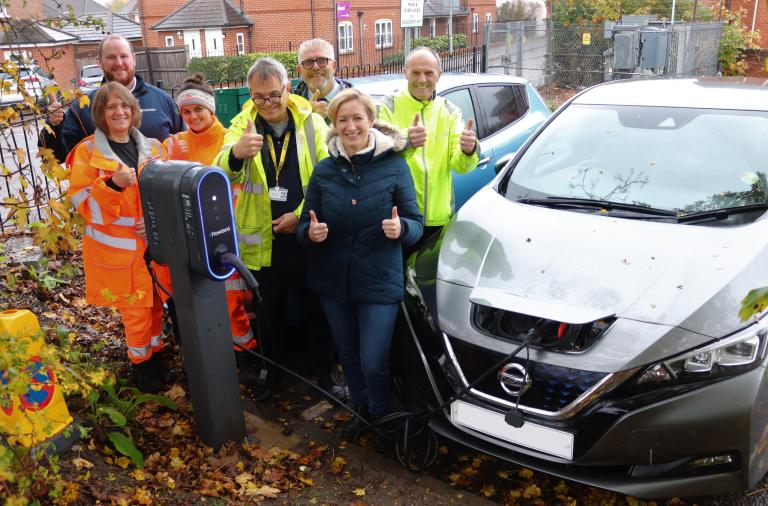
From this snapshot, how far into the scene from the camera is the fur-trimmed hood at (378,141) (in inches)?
126

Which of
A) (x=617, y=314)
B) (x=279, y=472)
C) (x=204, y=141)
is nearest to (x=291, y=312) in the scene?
(x=204, y=141)

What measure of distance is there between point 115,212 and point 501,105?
12.9 feet

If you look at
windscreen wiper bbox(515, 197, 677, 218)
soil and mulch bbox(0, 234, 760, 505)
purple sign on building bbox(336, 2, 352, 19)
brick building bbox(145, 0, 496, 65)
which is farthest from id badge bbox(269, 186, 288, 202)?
brick building bbox(145, 0, 496, 65)

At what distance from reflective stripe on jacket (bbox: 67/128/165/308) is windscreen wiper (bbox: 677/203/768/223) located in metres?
2.81

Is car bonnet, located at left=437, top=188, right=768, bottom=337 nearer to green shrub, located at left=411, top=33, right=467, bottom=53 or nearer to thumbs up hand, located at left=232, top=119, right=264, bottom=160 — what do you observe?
thumbs up hand, located at left=232, top=119, right=264, bottom=160

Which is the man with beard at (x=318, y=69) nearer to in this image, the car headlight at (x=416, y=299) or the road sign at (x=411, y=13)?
the car headlight at (x=416, y=299)

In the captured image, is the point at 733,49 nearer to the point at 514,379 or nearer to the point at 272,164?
the point at 272,164

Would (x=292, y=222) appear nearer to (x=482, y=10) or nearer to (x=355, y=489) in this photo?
(x=355, y=489)

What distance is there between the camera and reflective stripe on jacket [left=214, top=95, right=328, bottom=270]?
367cm

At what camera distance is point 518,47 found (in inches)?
621

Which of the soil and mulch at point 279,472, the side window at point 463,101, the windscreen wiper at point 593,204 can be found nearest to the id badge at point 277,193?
the soil and mulch at point 279,472

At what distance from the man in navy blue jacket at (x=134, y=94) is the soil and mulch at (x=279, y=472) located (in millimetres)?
Answer: 1690

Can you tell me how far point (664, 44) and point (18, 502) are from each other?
44.7 ft

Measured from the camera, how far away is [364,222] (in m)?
3.21
